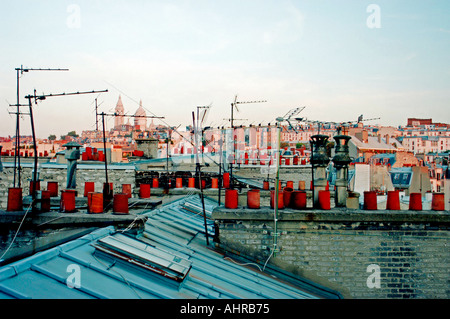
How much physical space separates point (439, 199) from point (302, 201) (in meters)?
2.66

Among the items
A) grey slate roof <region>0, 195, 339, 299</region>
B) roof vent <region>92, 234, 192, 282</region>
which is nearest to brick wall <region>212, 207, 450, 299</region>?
grey slate roof <region>0, 195, 339, 299</region>

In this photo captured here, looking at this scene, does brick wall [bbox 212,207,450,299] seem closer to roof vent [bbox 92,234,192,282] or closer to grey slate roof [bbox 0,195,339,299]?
grey slate roof [bbox 0,195,339,299]

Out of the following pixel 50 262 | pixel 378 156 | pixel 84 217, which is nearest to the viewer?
pixel 50 262

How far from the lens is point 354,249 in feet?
24.9

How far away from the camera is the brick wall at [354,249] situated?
7.54m

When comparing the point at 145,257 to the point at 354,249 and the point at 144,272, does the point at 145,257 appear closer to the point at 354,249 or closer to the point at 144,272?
the point at 144,272

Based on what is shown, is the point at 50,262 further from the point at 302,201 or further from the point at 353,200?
the point at 353,200

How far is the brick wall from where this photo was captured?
754 centimetres

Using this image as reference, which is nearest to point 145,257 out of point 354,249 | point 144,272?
point 144,272

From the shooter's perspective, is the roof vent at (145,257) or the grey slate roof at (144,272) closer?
the grey slate roof at (144,272)

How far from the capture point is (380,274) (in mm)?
7570

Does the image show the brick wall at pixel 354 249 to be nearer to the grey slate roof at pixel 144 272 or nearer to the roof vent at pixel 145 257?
the grey slate roof at pixel 144 272

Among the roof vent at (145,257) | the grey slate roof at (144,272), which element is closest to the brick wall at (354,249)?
the grey slate roof at (144,272)
